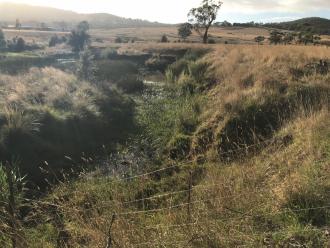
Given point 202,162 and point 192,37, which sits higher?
point 192,37

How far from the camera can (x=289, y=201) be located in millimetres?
5273

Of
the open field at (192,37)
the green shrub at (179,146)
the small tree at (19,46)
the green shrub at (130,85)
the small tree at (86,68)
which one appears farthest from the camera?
the open field at (192,37)

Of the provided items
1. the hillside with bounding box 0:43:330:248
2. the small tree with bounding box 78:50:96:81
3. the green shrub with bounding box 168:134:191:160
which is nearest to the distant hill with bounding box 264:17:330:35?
the hillside with bounding box 0:43:330:248

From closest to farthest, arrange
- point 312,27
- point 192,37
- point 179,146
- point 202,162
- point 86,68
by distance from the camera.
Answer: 1. point 202,162
2. point 179,146
3. point 86,68
4. point 312,27
5. point 192,37

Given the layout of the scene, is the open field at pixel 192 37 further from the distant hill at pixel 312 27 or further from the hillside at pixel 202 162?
the hillside at pixel 202 162

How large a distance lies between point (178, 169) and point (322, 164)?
496 cm

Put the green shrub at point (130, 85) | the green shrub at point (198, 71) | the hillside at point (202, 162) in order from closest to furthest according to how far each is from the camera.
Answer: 1. the hillside at point (202, 162)
2. the green shrub at point (198, 71)
3. the green shrub at point (130, 85)

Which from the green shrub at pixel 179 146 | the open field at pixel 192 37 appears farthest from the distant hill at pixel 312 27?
the green shrub at pixel 179 146

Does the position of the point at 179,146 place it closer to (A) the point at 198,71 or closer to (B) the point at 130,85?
(A) the point at 198,71

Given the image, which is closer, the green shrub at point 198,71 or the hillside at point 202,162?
the hillside at point 202,162

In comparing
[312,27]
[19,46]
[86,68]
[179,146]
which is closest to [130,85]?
[86,68]

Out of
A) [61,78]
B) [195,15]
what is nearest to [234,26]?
[195,15]

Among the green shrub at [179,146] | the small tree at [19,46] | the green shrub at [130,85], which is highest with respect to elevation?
the small tree at [19,46]

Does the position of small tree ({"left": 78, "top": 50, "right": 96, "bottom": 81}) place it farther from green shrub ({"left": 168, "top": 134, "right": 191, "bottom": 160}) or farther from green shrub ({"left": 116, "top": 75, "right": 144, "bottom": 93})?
green shrub ({"left": 168, "top": 134, "right": 191, "bottom": 160})
